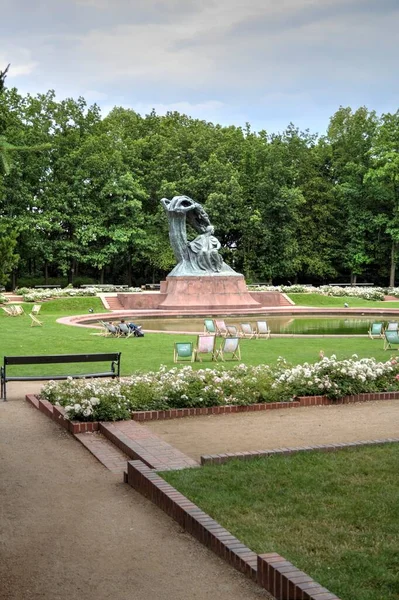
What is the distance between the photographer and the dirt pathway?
898 centimetres

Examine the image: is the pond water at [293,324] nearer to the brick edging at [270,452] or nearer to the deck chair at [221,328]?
the deck chair at [221,328]

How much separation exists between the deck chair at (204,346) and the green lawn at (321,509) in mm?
8503

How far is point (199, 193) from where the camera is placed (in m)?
52.6

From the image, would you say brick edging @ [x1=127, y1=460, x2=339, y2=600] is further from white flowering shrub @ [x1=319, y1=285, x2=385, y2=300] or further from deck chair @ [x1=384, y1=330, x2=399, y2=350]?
white flowering shrub @ [x1=319, y1=285, x2=385, y2=300]

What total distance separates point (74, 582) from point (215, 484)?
2.14 m

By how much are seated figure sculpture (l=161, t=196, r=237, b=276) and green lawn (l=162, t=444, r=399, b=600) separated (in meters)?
28.8

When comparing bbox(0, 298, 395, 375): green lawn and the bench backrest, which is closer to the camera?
the bench backrest

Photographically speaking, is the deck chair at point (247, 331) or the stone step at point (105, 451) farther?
the deck chair at point (247, 331)

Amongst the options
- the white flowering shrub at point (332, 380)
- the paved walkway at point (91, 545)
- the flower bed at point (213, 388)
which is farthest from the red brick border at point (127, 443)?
the white flowering shrub at point (332, 380)

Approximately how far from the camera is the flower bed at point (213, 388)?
33.5 ft

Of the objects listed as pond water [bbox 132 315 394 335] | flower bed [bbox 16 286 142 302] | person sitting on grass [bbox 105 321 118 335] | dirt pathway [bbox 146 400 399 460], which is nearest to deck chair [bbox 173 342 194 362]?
dirt pathway [bbox 146 400 399 460]

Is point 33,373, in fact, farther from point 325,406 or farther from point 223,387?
point 325,406

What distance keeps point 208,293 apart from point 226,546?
3040 centimetres

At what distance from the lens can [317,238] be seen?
5562 centimetres
